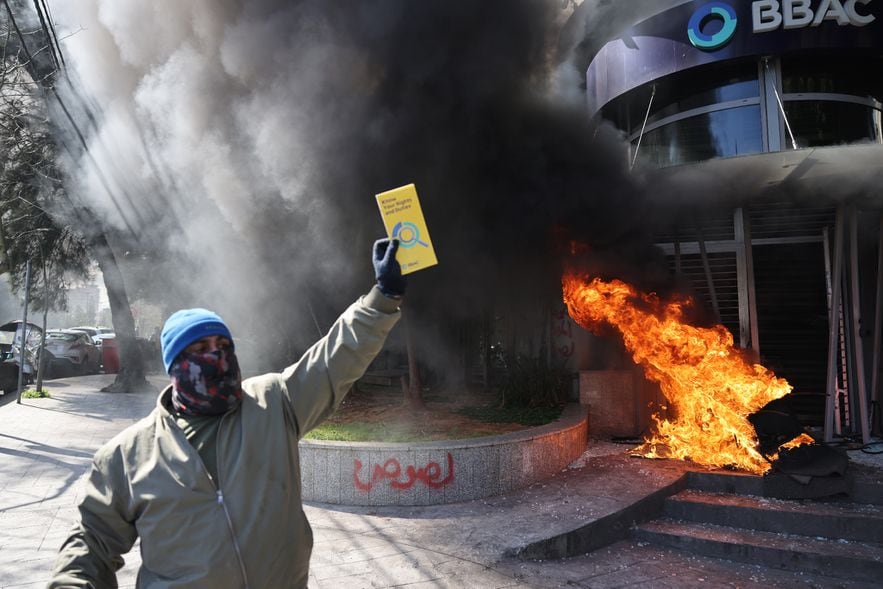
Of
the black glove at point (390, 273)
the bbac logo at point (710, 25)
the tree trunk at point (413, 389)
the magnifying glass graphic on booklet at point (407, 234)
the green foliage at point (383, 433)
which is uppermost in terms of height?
the bbac logo at point (710, 25)

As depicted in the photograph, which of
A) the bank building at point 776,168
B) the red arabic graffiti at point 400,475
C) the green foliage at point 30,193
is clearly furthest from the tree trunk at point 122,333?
the bank building at point 776,168

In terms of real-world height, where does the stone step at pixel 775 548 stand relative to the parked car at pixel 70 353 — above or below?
below

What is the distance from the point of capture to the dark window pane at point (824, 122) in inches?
326

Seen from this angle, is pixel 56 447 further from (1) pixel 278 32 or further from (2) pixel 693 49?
(2) pixel 693 49

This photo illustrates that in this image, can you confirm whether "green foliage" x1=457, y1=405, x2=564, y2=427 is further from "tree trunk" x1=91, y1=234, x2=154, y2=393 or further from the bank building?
"tree trunk" x1=91, y1=234, x2=154, y2=393

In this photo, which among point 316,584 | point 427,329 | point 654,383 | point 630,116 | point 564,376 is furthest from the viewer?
point 630,116

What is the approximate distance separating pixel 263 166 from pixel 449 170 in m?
2.59

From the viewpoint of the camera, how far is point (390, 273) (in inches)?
77.6

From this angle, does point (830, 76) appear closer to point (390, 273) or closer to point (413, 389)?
point (413, 389)

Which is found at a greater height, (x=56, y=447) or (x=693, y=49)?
(x=693, y=49)

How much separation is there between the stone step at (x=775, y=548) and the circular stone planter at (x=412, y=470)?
4.26 ft

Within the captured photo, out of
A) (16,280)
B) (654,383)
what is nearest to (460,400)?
(654,383)

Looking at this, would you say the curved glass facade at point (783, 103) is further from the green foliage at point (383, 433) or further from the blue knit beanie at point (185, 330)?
the blue knit beanie at point (185, 330)

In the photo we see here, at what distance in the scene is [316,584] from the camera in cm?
365
